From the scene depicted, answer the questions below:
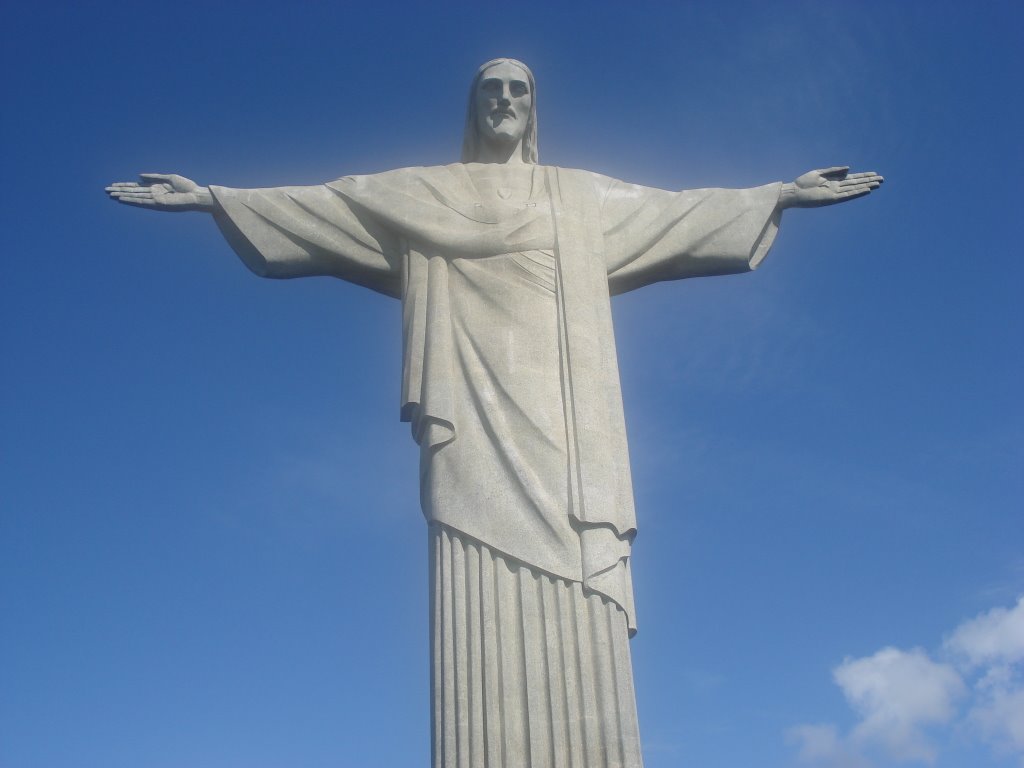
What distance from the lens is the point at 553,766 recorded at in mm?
8094

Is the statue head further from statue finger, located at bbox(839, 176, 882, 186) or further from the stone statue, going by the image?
statue finger, located at bbox(839, 176, 882, 186)

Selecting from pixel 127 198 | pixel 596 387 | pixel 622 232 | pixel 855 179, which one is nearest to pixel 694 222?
pixel 622 232

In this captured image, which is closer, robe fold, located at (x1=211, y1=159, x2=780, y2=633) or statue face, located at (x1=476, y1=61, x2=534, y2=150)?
robe fold, located at (x1=211, y1=159, x2=780, y2=633)

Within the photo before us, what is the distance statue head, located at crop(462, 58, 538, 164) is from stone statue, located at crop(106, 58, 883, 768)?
0.02 m

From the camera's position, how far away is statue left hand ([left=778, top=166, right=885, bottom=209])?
1075 centimetres

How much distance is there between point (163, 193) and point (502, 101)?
11.0 feet

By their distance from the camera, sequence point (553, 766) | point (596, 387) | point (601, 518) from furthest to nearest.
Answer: point (596, 387) → point (601, 518) → point (553, 766)

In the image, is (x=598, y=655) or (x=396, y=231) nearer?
(x=598, y=655)

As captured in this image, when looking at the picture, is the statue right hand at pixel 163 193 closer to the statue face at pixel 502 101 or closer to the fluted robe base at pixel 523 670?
the statue face at pixel 502 101

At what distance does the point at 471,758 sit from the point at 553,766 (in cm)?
59

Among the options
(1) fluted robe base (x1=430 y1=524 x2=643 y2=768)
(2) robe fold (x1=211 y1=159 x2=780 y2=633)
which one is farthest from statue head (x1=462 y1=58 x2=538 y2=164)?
(1) fluted robe base (x1=430 y1=524 x2=643 y2=768)

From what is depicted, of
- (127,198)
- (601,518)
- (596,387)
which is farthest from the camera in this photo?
(127,198)

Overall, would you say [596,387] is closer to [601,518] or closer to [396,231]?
[601,518]

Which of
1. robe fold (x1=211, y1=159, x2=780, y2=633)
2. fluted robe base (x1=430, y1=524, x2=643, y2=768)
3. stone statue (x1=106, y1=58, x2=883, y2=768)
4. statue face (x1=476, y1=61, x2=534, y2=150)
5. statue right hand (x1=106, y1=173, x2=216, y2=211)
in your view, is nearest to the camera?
fluted robe base (x1=430, y1=524, x2=643, y2=768)
